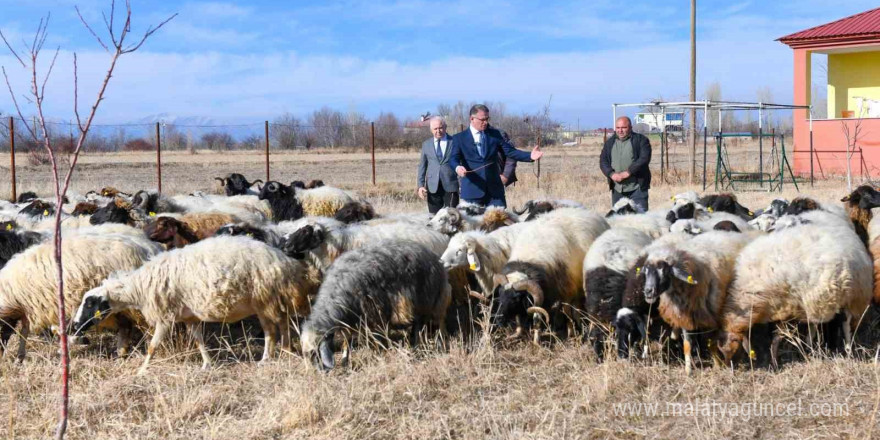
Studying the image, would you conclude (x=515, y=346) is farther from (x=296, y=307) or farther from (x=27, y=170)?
(x=27, y=170)

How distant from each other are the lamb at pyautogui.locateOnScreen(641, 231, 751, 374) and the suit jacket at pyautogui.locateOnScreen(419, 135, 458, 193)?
13.7ft

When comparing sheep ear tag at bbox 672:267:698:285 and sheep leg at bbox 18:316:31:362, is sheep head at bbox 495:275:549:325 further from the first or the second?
sheep leg at bbox 18:316:31:362

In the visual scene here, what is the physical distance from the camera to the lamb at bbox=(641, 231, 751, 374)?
6.12 meters

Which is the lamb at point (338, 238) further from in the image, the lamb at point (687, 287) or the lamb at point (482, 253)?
the lamb at point (687, 287)

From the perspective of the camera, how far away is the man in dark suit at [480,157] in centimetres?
960

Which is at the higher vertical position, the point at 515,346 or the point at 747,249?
the point at 747,249

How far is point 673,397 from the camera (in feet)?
18.7

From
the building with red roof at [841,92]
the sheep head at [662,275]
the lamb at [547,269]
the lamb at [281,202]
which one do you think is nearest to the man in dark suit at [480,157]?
the lamb at [547,269]

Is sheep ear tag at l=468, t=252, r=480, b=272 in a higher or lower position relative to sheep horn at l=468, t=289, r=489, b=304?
higher

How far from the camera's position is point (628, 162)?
34.8ft

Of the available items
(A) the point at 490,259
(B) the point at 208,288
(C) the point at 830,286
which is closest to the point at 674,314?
(C) the point at 830,286

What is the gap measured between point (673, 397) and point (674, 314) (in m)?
0.81

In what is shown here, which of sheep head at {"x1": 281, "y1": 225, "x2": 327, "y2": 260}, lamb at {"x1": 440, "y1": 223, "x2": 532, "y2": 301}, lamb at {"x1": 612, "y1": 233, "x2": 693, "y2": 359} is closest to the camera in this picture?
lamb at {"x1": 612, "y1": 233, "x2": 693, "y2": 359}

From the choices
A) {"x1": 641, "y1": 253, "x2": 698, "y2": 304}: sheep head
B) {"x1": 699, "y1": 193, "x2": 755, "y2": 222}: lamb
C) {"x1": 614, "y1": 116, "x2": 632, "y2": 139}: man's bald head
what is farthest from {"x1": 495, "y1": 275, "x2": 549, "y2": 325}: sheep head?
{"x1": 699, "y1": 193, "x2": 755, "y2": 222}: lamb
